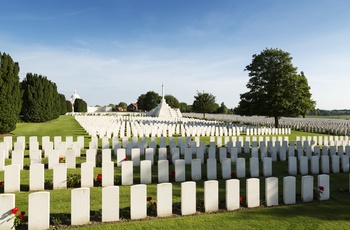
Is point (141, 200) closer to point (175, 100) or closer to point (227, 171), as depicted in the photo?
point (227, 171)

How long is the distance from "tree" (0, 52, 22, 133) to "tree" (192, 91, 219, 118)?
1435 inches

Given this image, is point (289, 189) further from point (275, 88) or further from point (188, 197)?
point (275, 88)

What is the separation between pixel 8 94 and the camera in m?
17.8

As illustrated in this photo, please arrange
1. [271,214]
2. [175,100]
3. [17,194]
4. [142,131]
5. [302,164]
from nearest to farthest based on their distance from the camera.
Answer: [271,214] → [17,194] → [302,164] → [142,131] → [175,100]

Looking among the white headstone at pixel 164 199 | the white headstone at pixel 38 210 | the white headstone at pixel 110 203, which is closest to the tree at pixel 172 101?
the white headstone at pixel 164 199

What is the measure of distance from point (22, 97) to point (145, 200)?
98.3ft

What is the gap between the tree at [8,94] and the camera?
17.2 metres

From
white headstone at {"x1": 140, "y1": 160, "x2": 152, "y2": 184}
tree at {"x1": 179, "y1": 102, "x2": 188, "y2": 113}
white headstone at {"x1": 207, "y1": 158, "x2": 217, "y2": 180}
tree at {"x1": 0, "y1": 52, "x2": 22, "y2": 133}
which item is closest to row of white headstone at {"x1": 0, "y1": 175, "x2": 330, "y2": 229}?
white headstone at {"x1": 207, "y1": 158, "x2": 217, "y2": 180}

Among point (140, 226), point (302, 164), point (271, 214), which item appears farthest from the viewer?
point (302, 164)

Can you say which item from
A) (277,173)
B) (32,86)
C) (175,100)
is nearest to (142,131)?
(277,173)

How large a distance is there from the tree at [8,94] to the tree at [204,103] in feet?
120

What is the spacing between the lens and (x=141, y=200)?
5.00 metres

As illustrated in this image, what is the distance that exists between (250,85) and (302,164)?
61.4ft

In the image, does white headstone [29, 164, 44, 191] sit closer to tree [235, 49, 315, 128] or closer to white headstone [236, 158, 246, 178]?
white headstone [236, 158, 246, 178]
